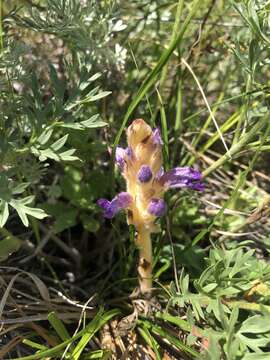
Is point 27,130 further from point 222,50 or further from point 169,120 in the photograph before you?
point 222,50

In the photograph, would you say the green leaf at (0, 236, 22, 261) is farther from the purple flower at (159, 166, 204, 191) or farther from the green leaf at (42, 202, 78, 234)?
the purple flower at (159, 166, 204, 191)

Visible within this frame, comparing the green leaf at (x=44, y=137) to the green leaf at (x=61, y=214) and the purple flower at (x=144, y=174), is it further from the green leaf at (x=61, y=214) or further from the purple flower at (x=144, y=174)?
the green leaf at (x=61, y=214)

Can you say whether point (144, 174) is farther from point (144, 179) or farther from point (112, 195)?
point (112, 195)

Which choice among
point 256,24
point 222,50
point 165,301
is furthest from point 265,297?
point 222,50

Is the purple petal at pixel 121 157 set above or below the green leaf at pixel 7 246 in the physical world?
above

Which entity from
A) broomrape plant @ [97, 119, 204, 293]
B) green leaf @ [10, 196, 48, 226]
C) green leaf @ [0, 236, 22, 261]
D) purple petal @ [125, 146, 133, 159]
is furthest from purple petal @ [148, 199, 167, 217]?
green leaf @ [0, 236, 22, 261]

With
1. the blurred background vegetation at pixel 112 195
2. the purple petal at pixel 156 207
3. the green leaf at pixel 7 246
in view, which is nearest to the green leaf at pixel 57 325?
the blurred background vegetation at pixel 112 195
